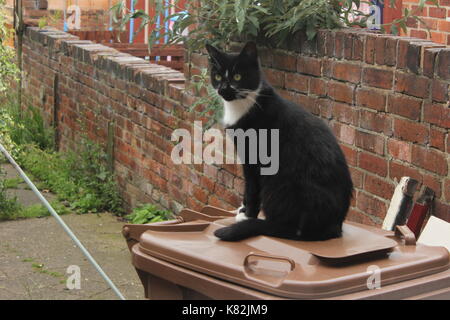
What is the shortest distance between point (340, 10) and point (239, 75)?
113cm

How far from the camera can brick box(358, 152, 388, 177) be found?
3.67 metres

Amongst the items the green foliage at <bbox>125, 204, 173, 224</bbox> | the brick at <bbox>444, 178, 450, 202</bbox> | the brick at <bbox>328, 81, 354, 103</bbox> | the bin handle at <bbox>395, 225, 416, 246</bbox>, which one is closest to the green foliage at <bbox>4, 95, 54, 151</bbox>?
the green foliage at <bbox>125, 204, 173, 224</bbox>

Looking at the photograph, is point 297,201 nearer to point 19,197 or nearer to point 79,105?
point 19,197

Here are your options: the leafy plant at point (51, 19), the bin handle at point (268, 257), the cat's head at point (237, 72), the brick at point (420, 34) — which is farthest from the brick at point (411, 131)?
the leafy plant at point (51, 19)

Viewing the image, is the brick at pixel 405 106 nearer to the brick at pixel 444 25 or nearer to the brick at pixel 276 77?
the brick at pixel 276 77

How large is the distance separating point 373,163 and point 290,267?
59.3 inches

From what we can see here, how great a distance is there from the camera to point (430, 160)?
336 cm

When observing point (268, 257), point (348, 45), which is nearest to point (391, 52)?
point (348, 45)

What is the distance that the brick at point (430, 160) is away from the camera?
3.29m

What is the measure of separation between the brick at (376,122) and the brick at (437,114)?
268 millimetres

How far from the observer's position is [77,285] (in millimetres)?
4508

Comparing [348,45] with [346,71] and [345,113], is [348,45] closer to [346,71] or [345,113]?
[346,71]

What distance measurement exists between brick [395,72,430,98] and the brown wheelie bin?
2.86ft

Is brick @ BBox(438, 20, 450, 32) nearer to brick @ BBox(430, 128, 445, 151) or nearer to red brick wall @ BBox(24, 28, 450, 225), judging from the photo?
red brick wall @ BBox(24, 28, 450, 225)
